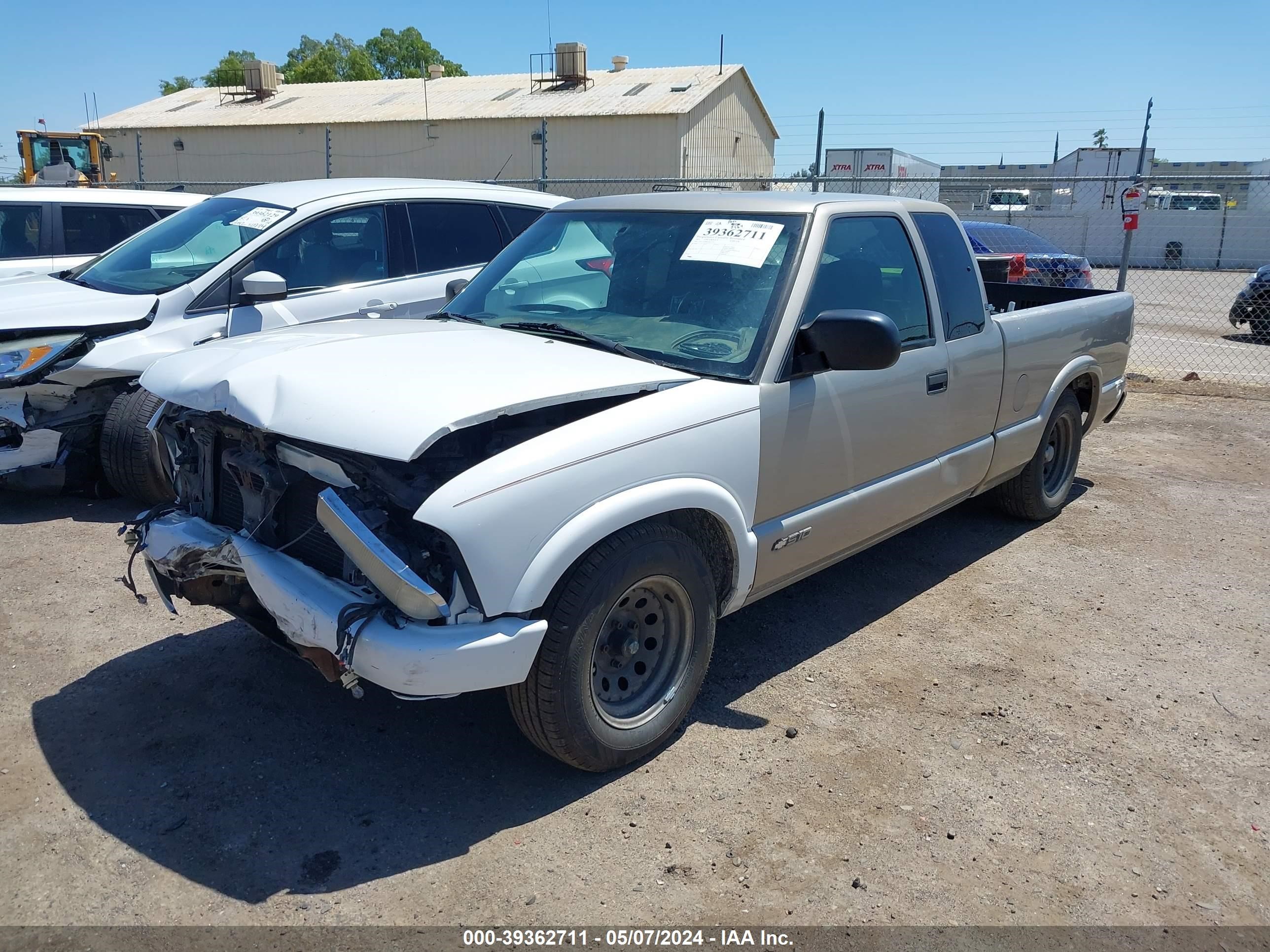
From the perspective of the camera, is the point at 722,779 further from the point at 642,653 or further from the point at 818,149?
the point at 818,149

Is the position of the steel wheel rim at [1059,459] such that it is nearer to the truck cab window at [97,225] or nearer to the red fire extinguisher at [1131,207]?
the red fire extinguisher at [1131,207]

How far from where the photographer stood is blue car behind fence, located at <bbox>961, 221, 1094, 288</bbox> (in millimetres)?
12203

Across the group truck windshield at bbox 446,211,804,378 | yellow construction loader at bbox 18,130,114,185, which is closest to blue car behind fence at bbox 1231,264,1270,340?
truck windshield at bbox 446,211,804,378

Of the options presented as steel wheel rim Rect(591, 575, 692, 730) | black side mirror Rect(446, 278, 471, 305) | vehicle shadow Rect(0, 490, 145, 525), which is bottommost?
vehicle shadow Rect(0, 490, 145, 525)

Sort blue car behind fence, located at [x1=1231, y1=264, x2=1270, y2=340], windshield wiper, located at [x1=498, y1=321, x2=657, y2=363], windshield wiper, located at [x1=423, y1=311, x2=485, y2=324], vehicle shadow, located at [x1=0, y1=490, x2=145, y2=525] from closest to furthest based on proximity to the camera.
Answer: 1. windshield wiper, located at [x1=498, y1=321, x2=657, y2=363]
2. windshield wiper, located at [x1=423, y1=311, x2=485, y2=324]
3. vehicle shadow, located at [x1=0, y1=490, x2=145, y2=525]
4. blue car behind fence, located at [x1=1231, y1=264, x2=1270, y2=340]

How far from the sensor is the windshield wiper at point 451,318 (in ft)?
13.9

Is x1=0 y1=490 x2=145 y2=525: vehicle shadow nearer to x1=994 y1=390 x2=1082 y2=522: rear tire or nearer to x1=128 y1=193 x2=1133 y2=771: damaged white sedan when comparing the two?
x1=128 y1=193 x2=1133 y2=771: damaged white sedan

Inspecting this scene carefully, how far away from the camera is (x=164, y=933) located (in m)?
2.58

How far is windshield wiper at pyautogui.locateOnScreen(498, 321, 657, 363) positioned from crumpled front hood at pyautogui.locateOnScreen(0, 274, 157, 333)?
310 cm

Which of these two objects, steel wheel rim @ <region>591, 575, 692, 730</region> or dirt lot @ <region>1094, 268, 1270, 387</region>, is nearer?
steel wheel rim @ <region>591, 575, 692, 730</region>

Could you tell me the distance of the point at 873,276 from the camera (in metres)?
4.25

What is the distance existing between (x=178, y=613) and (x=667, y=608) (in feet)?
8.29

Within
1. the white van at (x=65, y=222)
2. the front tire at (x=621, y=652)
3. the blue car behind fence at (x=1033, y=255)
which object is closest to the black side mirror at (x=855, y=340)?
the front tire at (x=621, y=652)

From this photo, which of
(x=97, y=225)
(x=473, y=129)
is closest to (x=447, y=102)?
(x=473, y=129)
